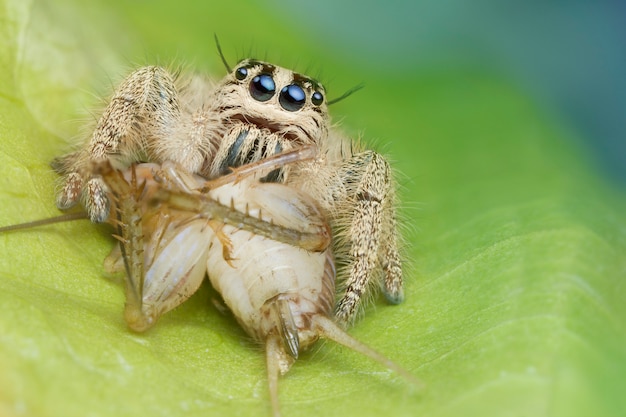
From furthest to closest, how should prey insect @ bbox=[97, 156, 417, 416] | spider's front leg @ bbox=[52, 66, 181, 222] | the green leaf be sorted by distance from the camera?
spider's front leg @ bbox=[52, 66, 181, 222] → prey insect @ bbox=[97, 156, 417, 416] → the green leaf

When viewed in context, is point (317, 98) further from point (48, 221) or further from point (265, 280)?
point (48, 221)

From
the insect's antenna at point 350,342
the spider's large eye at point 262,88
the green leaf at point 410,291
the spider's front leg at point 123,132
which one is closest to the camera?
the green leaf at point 410,291

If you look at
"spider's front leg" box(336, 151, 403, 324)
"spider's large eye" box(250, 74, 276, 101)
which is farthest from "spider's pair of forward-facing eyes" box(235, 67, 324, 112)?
"spider's front leg" box(336, 151, 403, 324)

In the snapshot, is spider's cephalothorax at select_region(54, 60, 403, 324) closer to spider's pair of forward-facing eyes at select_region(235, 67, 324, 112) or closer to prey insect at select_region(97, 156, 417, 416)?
spider's pair of forward-facing eyes at select_region(235, 67, 324, 112)

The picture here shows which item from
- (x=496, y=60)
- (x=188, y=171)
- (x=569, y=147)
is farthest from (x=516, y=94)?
(x=188, y=171)

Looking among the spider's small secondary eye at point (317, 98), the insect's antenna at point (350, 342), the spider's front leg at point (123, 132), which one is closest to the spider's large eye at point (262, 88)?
the spider's small secondary eye at point (317, 98)

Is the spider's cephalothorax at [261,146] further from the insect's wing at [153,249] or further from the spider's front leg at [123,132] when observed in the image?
the insect's wing at [153,249]
